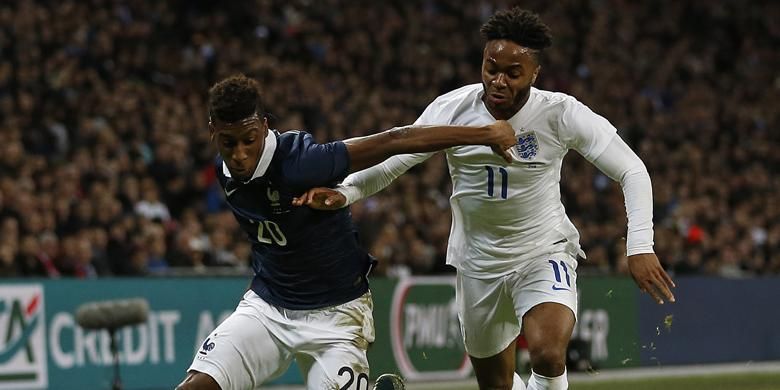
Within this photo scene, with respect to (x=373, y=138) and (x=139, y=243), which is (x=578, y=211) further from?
(x=373, y=138)

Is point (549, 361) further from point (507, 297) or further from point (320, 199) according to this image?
point (320, 199)

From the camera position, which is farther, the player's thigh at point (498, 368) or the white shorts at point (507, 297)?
the player's thigh at point (498, 368)

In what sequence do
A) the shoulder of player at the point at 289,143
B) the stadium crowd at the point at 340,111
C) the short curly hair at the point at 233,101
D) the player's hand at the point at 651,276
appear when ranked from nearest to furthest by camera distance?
the short curly hair at the point at 233,101 → the shoulder of player at the point at 289,143 → the player's hand at the point at 651,276 → the stadium crowd at the point at 340,111

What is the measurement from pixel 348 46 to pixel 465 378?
24.1 feet

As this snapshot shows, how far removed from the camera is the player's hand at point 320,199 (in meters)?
6.91

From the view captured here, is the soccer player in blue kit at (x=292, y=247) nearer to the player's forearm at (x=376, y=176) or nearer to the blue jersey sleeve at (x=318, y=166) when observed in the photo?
the blue jersey sleeve at (x=318, y=166)

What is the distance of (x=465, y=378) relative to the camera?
16.3 meters

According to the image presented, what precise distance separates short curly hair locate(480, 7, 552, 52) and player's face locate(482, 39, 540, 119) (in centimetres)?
4

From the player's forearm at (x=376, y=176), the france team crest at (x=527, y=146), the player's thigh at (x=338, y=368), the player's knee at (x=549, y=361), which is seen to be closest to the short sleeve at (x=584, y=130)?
the france team crest at (x=527, y=146)

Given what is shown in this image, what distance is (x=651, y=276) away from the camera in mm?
7234

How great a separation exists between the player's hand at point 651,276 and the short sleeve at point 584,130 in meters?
0.72

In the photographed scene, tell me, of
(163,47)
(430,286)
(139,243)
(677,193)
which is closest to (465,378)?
(430,286)

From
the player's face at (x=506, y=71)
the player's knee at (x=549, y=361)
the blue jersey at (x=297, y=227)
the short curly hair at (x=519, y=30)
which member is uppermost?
the short curly hair at (x=519, y=30)

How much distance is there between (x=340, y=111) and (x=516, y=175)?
11991 millimetres
